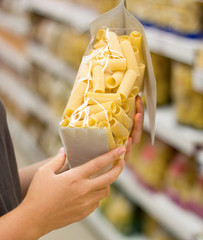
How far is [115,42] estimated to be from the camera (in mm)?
917

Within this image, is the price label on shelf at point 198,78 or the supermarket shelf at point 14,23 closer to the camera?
the price label on shelf at point 198,78

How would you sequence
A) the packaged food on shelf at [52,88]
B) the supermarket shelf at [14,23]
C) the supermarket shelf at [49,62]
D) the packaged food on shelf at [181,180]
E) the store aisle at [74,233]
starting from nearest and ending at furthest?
1. the packaged food on shelf at [181,180]
2. the store aisle at [74,233]
3. the supermarket shelf at [49,62]
4. the packaged food on shelf at [52,88]
5. the supermarket shelf at [14,23]

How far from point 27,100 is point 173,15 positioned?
209 centimetres

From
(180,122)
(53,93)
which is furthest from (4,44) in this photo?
(180,122)

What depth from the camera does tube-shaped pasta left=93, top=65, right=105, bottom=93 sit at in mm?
848

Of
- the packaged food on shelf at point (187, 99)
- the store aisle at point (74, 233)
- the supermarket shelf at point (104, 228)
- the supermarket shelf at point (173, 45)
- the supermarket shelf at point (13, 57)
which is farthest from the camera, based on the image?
the supermarket shelf at point (13, 57)

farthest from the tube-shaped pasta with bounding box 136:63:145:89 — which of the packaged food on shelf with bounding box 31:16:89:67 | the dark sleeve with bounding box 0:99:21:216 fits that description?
the packaged food on shelf with bounding box 31:16:89:67

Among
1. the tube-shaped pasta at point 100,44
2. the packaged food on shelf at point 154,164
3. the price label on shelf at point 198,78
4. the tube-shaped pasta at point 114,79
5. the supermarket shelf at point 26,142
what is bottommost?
the supermarket shelf at point 26,142

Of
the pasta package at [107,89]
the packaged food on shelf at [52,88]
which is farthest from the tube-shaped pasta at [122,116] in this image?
the packaged food on shelf at [52,88]

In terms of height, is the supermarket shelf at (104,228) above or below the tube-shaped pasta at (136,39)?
below

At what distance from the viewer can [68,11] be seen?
2639 mm

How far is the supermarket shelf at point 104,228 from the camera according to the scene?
2344mm

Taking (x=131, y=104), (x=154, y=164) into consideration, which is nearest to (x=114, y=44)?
(x=131, y=104)

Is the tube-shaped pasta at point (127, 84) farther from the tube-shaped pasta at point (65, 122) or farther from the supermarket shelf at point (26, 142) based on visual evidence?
the supermarket shelf at point (26, 142)
